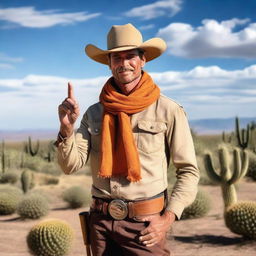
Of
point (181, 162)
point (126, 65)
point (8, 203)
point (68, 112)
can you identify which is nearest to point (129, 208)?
point (181, 162)

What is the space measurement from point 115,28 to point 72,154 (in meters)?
1.07

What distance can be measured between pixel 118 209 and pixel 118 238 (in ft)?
0.71

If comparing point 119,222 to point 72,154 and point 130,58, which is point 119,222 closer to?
point 72,154

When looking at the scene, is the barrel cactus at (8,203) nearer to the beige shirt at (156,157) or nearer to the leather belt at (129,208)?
the beige shirt at (156,157)

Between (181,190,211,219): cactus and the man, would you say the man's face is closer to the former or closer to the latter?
the man

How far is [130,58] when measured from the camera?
153 inches

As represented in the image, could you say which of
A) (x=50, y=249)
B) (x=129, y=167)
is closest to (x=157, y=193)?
(x=129, y=167)

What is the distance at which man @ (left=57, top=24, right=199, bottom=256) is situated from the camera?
365cm

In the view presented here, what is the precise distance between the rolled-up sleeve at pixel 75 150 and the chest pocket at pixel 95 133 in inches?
2.1

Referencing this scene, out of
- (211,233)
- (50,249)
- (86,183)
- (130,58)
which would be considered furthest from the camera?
(86,183)

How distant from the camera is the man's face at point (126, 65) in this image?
3793 millimetres

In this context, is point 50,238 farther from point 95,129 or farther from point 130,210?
point 130,210

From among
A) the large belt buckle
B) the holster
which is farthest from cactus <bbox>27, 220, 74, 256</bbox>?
the large belt buckle

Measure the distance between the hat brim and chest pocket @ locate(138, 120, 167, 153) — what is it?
0.59m
